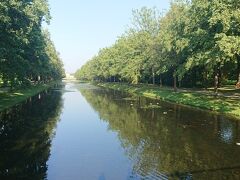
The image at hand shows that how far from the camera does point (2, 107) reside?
4381 centimetres

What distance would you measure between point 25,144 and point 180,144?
9884mm

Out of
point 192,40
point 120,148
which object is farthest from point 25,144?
point 192,40

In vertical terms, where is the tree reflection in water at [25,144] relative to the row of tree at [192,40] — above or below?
below

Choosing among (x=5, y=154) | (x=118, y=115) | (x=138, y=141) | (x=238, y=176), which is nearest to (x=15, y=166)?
(x=5, y=154)

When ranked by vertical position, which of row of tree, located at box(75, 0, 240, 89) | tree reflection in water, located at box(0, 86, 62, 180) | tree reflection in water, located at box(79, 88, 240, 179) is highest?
row of tree, located at box(75, 0, 240, 89)

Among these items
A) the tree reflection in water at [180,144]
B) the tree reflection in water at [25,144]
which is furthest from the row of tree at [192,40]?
the tree reflection in water at [25,144]

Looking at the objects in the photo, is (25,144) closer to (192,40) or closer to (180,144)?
(180,144)

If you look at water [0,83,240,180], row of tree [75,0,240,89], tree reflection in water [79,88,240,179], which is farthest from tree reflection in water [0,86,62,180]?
row of tree [75,0,240,89]

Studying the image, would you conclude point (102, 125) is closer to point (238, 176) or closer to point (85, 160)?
point (85, 160)

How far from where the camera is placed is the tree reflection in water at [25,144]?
18094 millimetres

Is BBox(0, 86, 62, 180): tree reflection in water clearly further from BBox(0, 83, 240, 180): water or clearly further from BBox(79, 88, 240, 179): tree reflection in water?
BBox(79, 88, 240, 179): tree reflection in water

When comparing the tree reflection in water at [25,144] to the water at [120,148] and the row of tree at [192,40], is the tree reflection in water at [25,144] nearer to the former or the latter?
the water at [120,148]

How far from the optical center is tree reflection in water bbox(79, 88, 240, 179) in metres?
17.9

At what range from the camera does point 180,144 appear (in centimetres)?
2406
